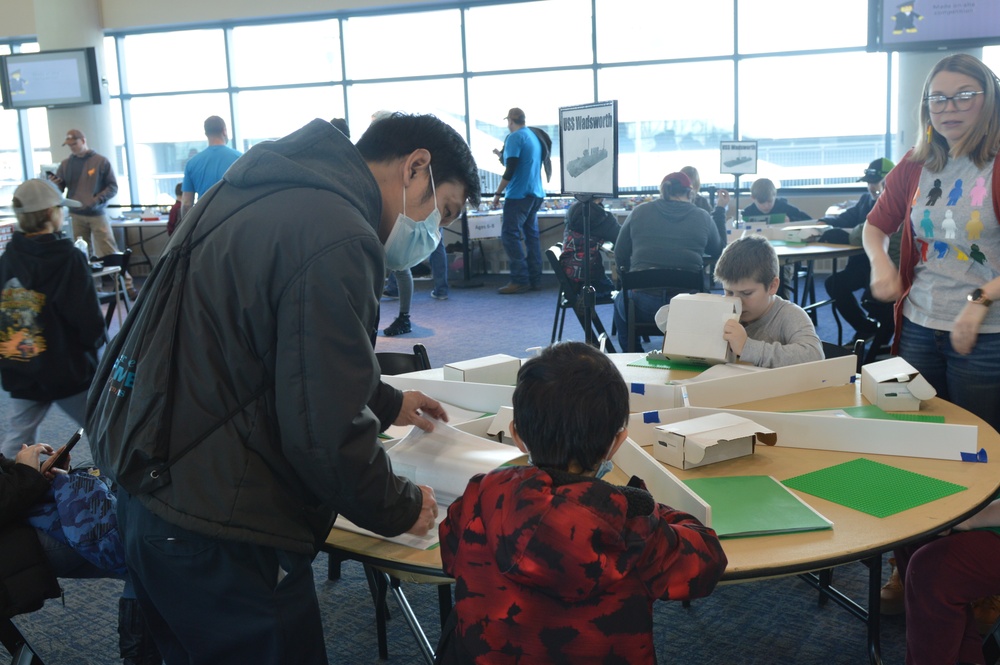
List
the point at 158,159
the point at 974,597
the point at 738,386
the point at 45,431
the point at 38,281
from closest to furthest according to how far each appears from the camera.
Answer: the point at 974,597
the point at 738,386
the point at 38,281
the point at 45,431
the point at 158,159

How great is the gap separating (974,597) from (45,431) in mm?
4166

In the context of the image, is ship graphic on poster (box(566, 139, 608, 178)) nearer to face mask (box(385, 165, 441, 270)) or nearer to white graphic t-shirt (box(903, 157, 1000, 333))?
white graphic t-shirt (box(903, 157, 1000, 333))

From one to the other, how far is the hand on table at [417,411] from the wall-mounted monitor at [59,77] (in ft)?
32.0

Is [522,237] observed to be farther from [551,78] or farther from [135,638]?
[135,638]

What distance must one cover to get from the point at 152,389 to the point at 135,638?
110cm

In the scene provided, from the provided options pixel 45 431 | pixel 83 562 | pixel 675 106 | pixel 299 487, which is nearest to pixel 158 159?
pixel 675 106

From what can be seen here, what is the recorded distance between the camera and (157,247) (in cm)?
1052

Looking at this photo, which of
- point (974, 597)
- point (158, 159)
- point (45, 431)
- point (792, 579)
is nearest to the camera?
point (974, 597)

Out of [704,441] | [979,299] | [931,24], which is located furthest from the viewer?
[931,24]

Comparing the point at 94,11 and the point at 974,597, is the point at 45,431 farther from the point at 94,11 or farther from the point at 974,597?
the point at 94,11

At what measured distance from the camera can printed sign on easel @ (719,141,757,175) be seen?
6984 mm

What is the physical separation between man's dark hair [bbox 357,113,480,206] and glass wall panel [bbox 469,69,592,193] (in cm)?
835

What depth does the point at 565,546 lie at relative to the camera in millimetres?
1054

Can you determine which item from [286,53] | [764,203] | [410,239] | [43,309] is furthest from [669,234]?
[286,53]
